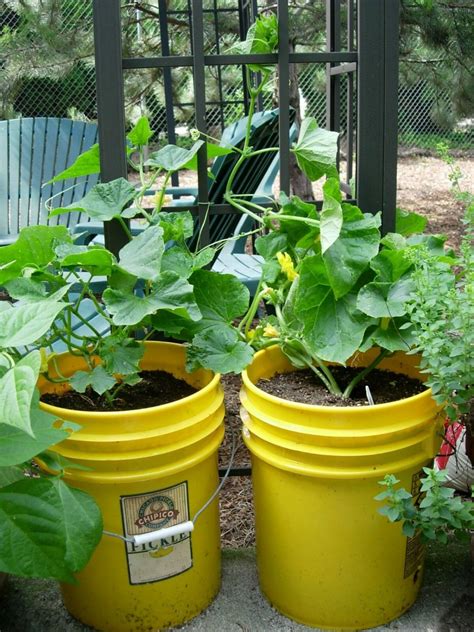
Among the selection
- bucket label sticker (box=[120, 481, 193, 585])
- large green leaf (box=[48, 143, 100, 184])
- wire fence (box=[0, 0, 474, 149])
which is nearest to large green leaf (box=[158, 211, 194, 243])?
large green leaf (box=[48, 143, 100, 184])

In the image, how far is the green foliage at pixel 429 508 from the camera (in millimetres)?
1290

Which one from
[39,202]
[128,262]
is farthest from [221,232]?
[128,262]

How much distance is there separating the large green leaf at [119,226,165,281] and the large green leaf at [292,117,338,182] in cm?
43

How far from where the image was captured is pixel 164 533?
1.37 m

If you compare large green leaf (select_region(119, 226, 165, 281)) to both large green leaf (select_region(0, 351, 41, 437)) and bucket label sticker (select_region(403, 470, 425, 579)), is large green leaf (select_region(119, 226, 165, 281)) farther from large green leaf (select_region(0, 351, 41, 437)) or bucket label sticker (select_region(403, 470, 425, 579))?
bucket label sticker (select_region(403, 470, 425, 579))

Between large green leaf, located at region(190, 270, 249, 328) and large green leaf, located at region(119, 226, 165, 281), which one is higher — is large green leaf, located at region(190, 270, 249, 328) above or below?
below

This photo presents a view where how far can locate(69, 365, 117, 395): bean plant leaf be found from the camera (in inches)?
53.1

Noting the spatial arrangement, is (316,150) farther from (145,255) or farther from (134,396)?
(134,396)

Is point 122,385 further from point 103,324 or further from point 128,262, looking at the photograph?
point 103,324

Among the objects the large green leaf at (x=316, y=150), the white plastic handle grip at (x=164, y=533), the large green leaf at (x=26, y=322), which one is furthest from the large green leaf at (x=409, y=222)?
the large green leaf at (x=26, y=322)

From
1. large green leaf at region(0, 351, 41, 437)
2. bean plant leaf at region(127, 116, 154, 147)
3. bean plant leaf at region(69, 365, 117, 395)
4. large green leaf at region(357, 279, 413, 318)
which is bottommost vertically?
bean plant leaf at region(69, 365, 117, 395)

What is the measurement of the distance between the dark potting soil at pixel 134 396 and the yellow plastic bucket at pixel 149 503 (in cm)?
6

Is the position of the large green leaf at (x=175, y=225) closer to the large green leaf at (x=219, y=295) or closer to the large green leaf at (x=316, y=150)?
the large green leaf at (x=219, y=295)

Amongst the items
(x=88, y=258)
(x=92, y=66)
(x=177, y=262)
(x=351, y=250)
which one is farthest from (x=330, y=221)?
(x=92, y=66)
